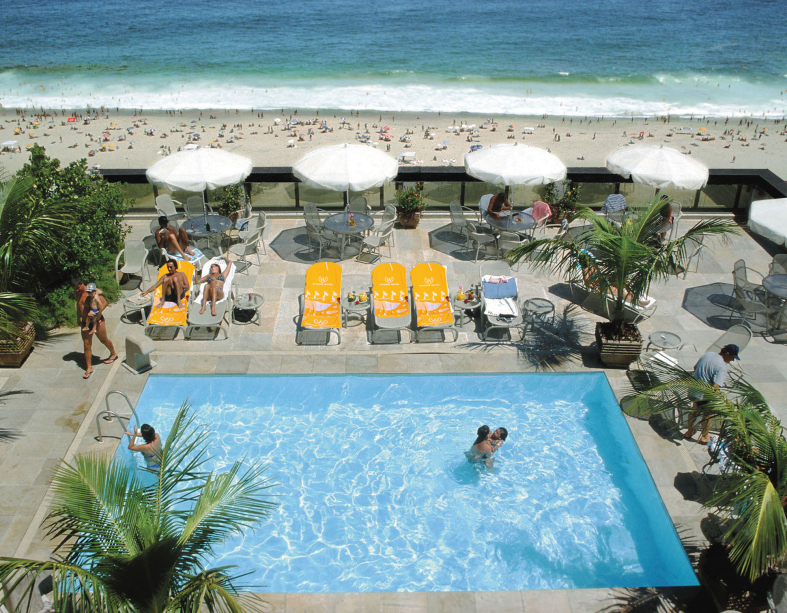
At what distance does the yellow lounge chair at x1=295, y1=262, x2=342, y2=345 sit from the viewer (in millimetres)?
11344

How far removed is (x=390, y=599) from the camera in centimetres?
727

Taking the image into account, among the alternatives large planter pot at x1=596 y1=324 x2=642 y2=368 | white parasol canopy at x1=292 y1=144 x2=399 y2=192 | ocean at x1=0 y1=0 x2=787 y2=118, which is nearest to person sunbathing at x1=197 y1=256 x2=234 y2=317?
white parasol canopy at x1=292 y1=144 x2=399 y2=192

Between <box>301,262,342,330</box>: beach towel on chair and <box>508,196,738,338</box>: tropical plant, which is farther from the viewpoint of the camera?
<box>301,262,342,330</box>: beach towel on chair

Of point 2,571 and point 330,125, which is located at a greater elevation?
point 2,571

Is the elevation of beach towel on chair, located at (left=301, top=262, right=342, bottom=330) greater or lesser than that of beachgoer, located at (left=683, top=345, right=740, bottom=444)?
lesser

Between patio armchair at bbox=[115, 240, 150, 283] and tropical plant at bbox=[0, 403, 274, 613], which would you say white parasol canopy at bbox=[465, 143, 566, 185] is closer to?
patio armchair at bbox=[115, 240, 150, 283]

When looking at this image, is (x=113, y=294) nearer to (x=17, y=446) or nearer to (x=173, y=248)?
(x=173, y=248)

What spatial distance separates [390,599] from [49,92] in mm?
43914

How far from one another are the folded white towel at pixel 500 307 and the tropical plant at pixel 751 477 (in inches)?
179

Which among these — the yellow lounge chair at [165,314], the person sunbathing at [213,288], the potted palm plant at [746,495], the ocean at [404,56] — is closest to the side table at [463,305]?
the person sunbathing at [213,288]

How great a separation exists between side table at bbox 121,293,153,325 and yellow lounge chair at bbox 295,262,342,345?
270cm

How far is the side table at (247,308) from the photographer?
11.8 m

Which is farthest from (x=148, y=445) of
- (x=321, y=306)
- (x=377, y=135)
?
(x=377, y=135)

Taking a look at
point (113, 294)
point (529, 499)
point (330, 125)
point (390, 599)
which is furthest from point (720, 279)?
point (330, 125)
